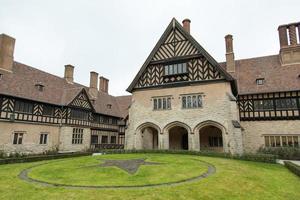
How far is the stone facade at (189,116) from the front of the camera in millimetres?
17030

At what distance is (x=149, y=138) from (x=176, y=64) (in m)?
9.25

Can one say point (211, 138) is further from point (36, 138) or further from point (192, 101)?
point (36, 138)

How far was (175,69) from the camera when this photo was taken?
19.9m

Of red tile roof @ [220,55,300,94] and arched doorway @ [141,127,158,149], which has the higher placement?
red tile roof @ [220,55,300,94]

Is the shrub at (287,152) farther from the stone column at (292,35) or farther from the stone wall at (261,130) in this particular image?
the stone column at (292,35)

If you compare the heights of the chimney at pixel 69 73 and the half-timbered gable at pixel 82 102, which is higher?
the chimney at pixel 69 73

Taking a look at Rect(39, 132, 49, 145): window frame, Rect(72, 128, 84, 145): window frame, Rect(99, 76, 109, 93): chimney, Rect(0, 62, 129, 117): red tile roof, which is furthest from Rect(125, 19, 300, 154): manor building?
Rect(99, 76, 109, 93): chimney

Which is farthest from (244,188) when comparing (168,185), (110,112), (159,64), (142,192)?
(110,112)

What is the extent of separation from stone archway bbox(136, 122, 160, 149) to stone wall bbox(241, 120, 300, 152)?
953 cm

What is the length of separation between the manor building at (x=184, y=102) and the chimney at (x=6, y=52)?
0.09m

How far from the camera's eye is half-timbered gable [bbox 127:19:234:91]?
18.6 m

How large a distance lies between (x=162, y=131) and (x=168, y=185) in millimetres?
11857

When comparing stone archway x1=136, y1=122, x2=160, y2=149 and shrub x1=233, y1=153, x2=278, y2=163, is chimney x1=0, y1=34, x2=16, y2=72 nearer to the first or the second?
stone archway x1=136, y1=122, x2=160, y2=149

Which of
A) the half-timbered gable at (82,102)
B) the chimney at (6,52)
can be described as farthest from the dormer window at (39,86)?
the half-timbered gable at (82,102)
